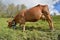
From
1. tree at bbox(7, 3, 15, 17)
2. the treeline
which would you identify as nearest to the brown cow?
the treeline

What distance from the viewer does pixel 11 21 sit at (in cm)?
907

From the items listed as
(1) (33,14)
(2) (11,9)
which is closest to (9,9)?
(2) (11,9)

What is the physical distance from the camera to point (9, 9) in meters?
12.0

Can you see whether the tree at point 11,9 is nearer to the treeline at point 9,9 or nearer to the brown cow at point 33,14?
the treeline at point 9,9

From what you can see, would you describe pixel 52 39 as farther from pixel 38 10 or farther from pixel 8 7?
pixel 8 7

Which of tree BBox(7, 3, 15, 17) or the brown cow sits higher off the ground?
tree BBox(7, 3, 15, 17)

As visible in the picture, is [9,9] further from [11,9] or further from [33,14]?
[33,14]

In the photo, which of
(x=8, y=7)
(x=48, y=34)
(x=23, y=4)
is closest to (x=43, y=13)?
(x=48, y=34)

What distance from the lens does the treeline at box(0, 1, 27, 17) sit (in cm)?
1144

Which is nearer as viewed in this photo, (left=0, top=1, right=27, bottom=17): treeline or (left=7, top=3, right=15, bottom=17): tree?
(left=0, top=1, right=27, bottom=17): treeline

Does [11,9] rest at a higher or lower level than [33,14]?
higher

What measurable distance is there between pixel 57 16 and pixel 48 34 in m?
4.88

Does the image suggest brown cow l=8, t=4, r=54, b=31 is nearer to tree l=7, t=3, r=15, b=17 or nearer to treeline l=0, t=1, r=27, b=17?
treeline l=0, t=1, r=27, b=17

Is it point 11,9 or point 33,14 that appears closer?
point 33,14
